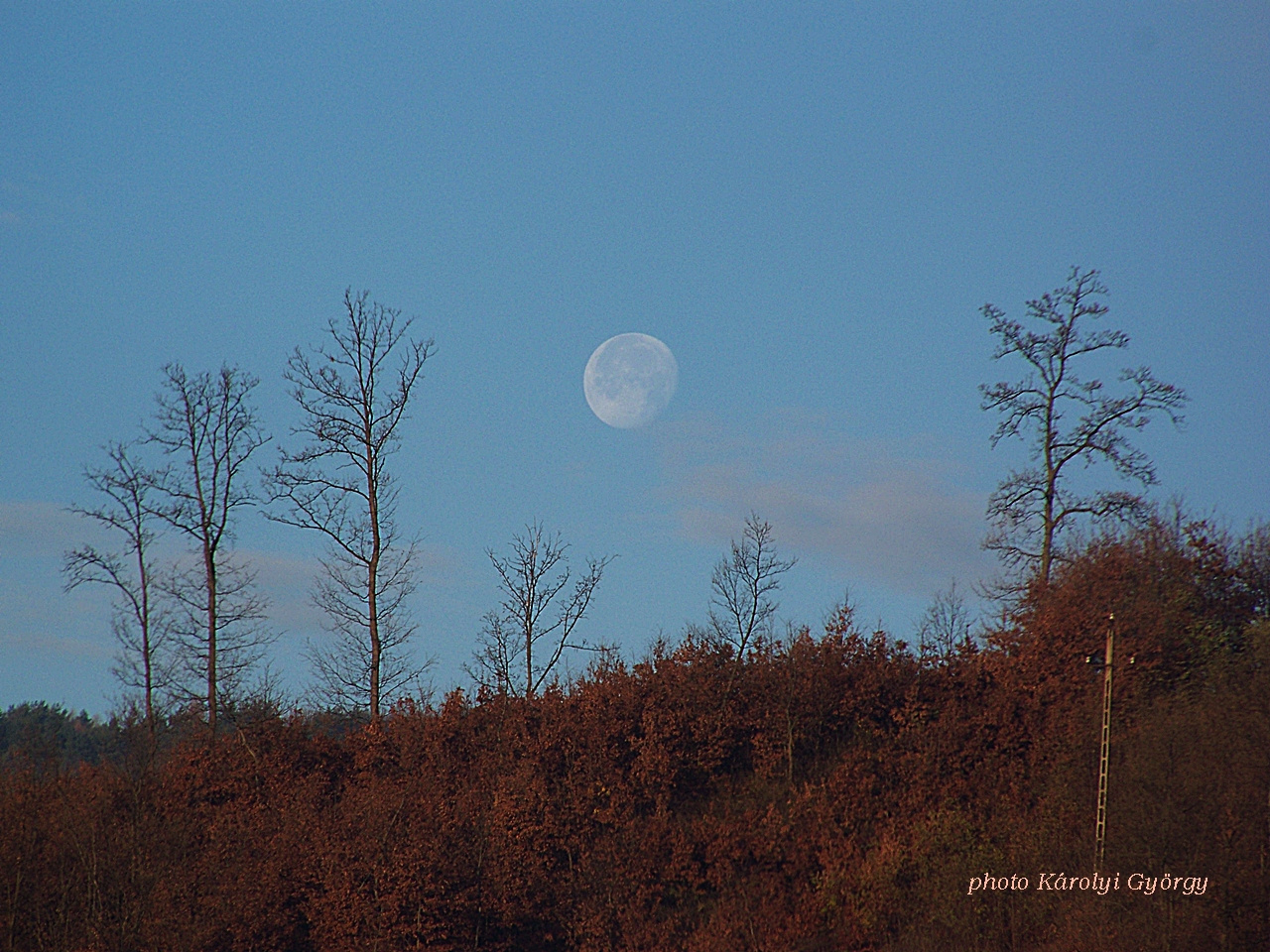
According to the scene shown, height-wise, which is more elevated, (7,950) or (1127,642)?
(1127,642)

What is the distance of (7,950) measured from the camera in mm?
24562

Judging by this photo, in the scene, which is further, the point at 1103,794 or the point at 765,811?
the point at 765,811

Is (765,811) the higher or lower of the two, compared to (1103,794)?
lower

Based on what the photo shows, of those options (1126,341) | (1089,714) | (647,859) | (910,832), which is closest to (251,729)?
(647,859)

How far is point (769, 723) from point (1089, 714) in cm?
741

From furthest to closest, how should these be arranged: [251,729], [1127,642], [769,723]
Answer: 1. [251,729]
2. [769,723]
3. [1127,642]

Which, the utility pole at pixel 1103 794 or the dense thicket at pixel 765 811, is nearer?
the utility pole at pixel 1103 794

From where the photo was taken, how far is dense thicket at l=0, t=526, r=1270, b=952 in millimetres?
20891

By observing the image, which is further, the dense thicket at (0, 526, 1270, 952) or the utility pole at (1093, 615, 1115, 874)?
the dense thicket at (0, 526, 1270, 952)

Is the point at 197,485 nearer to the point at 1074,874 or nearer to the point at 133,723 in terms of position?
the point at 133,723

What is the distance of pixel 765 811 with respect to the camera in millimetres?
26016

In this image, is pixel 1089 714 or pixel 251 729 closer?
pixel 1089 714

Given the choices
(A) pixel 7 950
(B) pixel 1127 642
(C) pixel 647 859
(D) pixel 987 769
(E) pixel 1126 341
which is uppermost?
(E) pixel 1126 341

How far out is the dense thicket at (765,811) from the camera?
20.9 m
